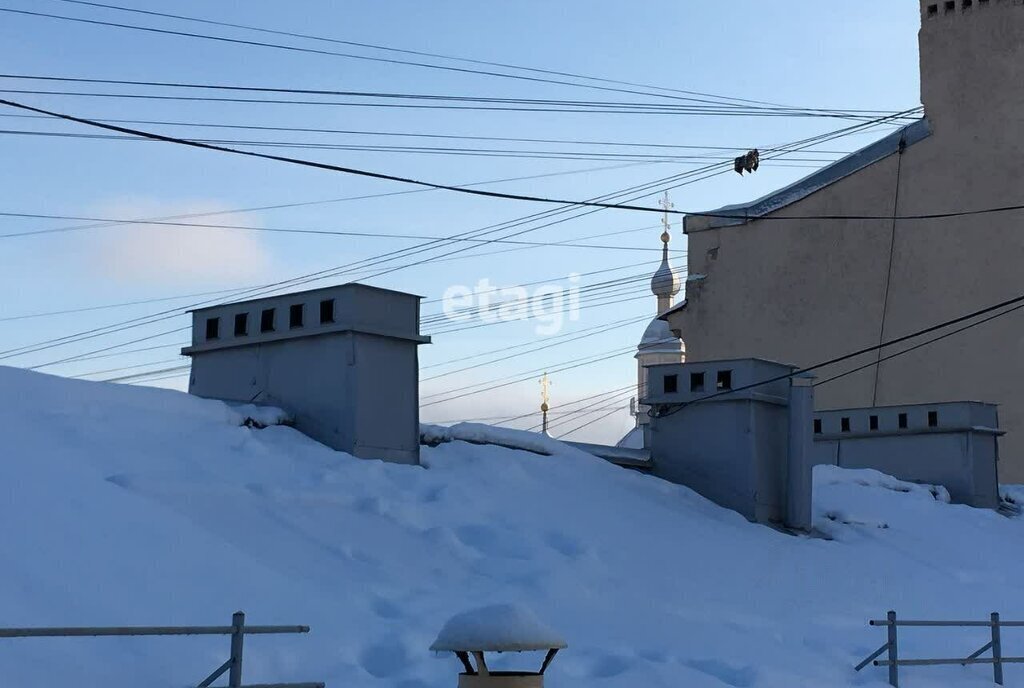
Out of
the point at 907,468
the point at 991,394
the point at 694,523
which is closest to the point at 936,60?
the point at 991,394

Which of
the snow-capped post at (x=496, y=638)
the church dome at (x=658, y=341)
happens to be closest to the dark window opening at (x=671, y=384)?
the snow-capped post at (x=496, y=638)

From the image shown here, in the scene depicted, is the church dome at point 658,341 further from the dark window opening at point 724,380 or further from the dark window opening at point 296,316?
the dark window opening at point 296,316

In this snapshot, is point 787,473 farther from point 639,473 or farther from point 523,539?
point 523,539

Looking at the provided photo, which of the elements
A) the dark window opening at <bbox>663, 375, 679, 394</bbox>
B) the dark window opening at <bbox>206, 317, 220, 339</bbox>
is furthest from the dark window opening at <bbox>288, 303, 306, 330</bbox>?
the dark window opening at <bbox>663, 375, 679, 394</bbox>

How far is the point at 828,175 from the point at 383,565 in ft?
98.7

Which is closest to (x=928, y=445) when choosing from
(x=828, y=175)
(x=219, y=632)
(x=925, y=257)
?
(x=925, y=257)

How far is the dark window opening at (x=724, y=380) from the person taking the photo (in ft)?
75.7

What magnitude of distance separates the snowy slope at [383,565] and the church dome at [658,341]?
44868 mm

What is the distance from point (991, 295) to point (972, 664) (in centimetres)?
2408

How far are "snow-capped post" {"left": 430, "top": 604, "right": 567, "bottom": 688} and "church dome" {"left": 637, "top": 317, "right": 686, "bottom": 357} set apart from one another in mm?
56596

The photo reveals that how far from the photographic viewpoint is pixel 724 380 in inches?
911

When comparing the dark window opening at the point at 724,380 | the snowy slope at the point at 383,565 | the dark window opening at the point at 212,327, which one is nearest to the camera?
the snowy slope at the point at 383,565

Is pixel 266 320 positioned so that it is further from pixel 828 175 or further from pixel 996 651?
pixel 828 175

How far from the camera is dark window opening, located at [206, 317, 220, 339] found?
1978cm
